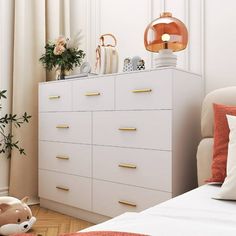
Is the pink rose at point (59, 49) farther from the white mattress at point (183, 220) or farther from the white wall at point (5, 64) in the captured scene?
the white mattress at point (183, 220)

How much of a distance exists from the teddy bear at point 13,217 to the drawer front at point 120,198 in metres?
0.48

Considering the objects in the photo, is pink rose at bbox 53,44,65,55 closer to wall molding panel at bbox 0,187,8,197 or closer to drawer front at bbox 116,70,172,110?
drawer front at bbox 116,70,172,110

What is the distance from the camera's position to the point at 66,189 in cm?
246

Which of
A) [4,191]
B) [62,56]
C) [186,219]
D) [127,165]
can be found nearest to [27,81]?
[62,56]

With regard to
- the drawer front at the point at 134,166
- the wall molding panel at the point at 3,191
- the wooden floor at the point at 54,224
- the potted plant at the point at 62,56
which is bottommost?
the wooden floor at the point at 54,224

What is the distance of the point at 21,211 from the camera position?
207 cm

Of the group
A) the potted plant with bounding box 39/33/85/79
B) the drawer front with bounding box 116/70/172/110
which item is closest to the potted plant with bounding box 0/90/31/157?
the potted plant with bounding box 39/33/85/79

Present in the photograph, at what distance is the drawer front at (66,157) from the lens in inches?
91.9

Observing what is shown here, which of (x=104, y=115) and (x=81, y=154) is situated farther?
(x=81, y=154)

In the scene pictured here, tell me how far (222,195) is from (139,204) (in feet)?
2.81

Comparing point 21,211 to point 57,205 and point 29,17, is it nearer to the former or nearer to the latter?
point 57,205

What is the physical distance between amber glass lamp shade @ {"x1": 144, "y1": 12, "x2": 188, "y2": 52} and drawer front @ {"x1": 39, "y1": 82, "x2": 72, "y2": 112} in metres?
0.77

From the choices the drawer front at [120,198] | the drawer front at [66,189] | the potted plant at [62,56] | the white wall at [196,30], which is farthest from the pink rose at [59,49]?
the drawer front at [120,198]

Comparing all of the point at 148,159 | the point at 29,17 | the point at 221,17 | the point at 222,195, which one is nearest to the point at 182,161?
the point at 148,159
